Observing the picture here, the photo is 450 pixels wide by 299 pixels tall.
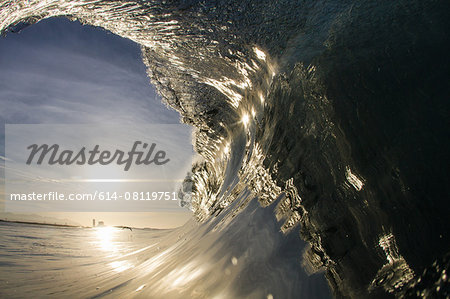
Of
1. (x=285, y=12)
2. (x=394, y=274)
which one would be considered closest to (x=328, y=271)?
(x=394, y=274)

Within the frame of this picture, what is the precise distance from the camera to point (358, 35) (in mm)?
1556

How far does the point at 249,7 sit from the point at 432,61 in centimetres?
166

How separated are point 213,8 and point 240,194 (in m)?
1.70

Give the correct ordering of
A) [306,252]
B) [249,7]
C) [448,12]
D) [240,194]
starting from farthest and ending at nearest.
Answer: [249,7], [240,194], [448,12], [306,252]

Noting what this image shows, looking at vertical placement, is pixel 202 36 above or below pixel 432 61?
above

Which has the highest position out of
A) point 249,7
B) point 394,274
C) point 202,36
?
point 202,36

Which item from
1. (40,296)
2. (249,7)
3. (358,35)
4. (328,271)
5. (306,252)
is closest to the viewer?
(328,271)

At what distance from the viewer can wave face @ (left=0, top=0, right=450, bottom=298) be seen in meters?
1.03

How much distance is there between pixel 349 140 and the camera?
4.28ft

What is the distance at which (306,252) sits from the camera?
1.23 meters

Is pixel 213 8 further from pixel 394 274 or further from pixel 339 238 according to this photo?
pixel 394 274

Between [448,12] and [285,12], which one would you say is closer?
[448,12]

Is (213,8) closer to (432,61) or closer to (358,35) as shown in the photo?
(358,35)

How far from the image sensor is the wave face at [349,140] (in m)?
1.03
